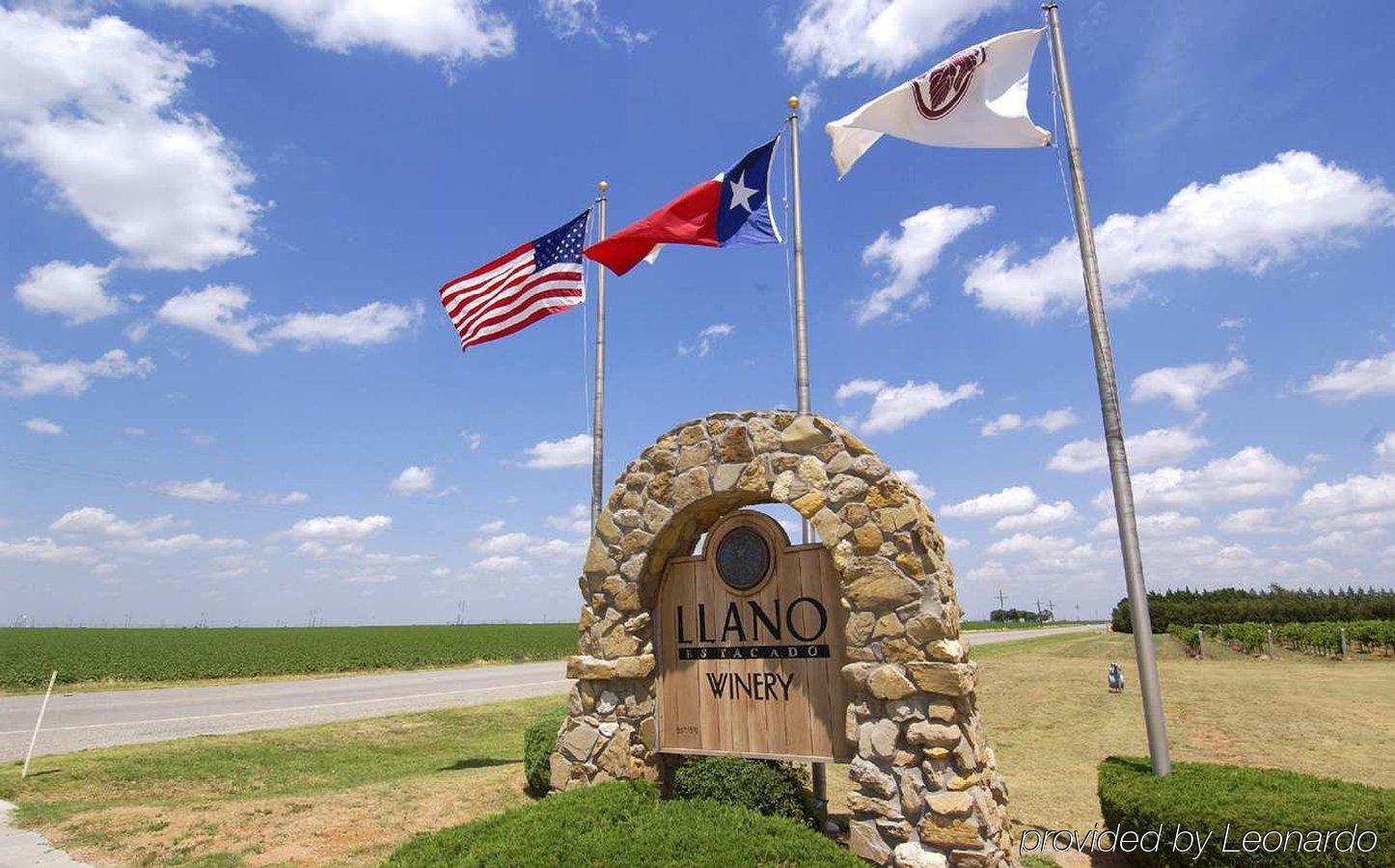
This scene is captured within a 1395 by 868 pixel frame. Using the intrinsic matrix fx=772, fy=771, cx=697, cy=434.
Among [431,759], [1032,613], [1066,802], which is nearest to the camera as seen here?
[1066,802]

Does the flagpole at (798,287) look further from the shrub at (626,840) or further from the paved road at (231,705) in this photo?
the paved road at (231,705)

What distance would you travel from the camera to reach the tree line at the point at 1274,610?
131ft

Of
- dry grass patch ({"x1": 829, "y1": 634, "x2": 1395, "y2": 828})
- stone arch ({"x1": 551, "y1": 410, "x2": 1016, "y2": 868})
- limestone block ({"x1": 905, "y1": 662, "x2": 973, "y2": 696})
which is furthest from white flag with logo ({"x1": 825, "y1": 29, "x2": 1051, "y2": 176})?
dry grass patch ({"x1": 829, "y1": 634, "x2": 1395, "y2": 828})

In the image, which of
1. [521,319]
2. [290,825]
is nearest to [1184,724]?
[521,319]

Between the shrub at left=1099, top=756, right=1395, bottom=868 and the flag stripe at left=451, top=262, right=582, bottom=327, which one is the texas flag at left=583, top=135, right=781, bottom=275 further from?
the shrub at left=1099, top=756, right=1395, bottom=868

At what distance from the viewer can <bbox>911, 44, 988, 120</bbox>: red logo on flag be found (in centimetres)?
855

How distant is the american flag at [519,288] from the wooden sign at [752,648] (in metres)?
5.19

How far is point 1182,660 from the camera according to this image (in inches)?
1091

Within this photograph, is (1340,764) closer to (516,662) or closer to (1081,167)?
(1081,167)

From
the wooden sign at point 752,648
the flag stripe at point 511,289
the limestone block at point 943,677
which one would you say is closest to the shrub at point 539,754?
the wooden sign at point 752,648

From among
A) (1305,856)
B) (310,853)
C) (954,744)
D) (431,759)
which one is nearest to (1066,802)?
(1305,856)

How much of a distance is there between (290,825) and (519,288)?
7.32 m

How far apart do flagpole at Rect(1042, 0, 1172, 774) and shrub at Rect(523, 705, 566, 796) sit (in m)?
6.22

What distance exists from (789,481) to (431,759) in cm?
972
